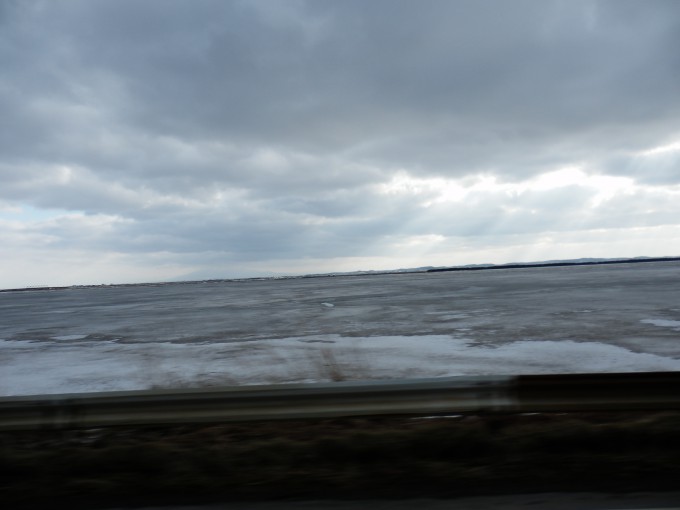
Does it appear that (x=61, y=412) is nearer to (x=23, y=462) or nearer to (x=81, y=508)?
(x=23, y=462)

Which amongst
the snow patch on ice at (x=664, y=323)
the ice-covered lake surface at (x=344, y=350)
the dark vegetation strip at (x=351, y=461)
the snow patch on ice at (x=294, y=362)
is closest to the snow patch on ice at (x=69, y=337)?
the ice-covered lake surface at (x=344, y=350)

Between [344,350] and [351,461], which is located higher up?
[351,461]

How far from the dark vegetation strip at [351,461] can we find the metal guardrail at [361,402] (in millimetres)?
185

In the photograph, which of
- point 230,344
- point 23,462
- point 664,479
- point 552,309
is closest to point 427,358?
point 230,344

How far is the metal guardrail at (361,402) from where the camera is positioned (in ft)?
16.5

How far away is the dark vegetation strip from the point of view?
160 inches

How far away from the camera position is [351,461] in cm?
460

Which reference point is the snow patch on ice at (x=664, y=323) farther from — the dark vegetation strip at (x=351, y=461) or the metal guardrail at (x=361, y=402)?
the dark vegetation strip at (x=351, y=461)

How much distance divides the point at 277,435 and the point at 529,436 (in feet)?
7.66

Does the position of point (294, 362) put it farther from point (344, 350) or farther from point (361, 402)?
point (361, 402)

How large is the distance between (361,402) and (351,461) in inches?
23.7

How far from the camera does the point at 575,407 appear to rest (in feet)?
16.6

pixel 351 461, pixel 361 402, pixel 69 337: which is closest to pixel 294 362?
pixel 361 402

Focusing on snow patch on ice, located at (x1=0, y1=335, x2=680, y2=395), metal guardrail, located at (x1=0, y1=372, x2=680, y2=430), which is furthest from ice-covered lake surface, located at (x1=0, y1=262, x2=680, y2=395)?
metal guardrail, located at (x1=0, y1=372, x2=680, y2=430)
